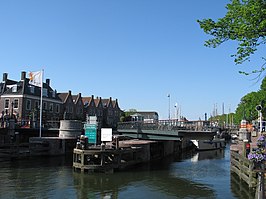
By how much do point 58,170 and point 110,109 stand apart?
227 ft

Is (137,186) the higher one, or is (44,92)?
(44,92)

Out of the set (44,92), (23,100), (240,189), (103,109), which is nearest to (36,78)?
(23,100)

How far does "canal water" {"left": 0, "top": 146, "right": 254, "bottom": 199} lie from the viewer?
1744 centimetres

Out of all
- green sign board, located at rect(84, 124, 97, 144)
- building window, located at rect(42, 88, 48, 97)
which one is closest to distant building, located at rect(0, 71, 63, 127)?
building window, located at rect(42, 88, 48, 97)

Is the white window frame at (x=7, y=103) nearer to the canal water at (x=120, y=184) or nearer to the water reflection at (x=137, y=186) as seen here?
the canal water at (x=120, y=184)

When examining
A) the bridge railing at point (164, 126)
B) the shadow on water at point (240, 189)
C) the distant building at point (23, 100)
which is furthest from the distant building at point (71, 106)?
the shadow on water at point (240, 189)

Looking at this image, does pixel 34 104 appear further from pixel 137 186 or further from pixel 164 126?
pixel 137 186

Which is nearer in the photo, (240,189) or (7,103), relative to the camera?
(240,189)

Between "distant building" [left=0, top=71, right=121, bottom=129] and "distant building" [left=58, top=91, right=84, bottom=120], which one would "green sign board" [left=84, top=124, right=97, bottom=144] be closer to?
"distant building" [left=0, top=71, right=121, bottom=129]

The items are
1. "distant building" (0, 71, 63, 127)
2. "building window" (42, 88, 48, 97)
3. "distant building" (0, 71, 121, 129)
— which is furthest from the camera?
"building window" (42, 88, 48, 97)

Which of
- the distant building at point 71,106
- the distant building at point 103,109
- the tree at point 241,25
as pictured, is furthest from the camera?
the distant building at point 103,109

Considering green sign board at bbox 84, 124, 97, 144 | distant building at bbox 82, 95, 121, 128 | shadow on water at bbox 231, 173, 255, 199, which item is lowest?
shadow on water at bbox 231, 173, 255, 199

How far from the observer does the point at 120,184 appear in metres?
20.4

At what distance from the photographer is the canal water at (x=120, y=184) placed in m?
17.4
